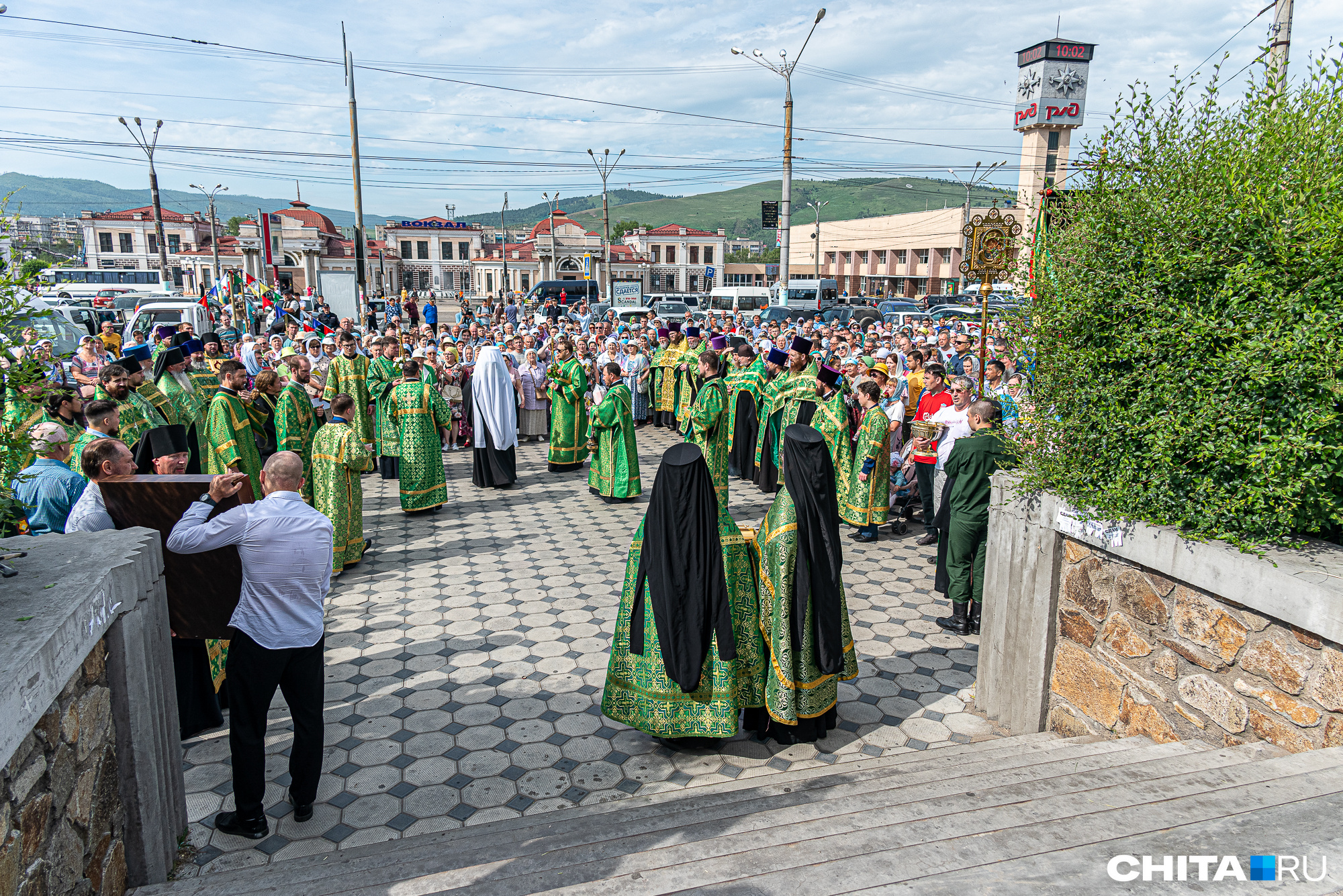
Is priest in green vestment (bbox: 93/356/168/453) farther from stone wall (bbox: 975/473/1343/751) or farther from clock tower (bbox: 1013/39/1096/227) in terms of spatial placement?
clock tower (bbox: 1013/39/1096/227)

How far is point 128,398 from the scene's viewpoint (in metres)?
6.88

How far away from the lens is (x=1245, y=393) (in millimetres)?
3012

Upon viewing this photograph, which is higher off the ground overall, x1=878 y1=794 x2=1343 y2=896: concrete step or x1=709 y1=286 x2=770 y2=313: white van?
x1=709 y1=286 x2=770 y2=313: white van

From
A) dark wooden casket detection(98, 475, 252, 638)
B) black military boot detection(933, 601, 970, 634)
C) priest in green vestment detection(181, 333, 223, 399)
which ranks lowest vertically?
black military boot detection(933, 601, 970, 634)

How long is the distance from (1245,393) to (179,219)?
92.6 metres

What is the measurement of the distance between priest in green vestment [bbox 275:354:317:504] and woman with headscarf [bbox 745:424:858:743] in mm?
5480

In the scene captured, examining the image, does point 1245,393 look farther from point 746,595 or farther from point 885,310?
point 885,310

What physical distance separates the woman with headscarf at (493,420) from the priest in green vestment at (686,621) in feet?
20.5

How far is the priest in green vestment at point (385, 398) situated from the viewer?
9.91m

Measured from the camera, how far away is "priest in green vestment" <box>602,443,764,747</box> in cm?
375

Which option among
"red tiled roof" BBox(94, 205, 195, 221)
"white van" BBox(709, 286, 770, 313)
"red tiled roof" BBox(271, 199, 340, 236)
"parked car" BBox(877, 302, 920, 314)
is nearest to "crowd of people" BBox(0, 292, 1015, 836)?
"parked car" BBox(877, 302, 920, 314)

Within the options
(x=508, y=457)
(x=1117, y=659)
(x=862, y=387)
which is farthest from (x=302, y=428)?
(x=1117, y=659)

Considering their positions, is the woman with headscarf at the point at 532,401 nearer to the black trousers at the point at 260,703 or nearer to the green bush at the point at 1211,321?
the black trousers at the point at 260,703

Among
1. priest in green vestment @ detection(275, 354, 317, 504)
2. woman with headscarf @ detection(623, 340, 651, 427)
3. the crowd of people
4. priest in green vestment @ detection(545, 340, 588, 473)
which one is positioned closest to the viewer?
the crowd of people
